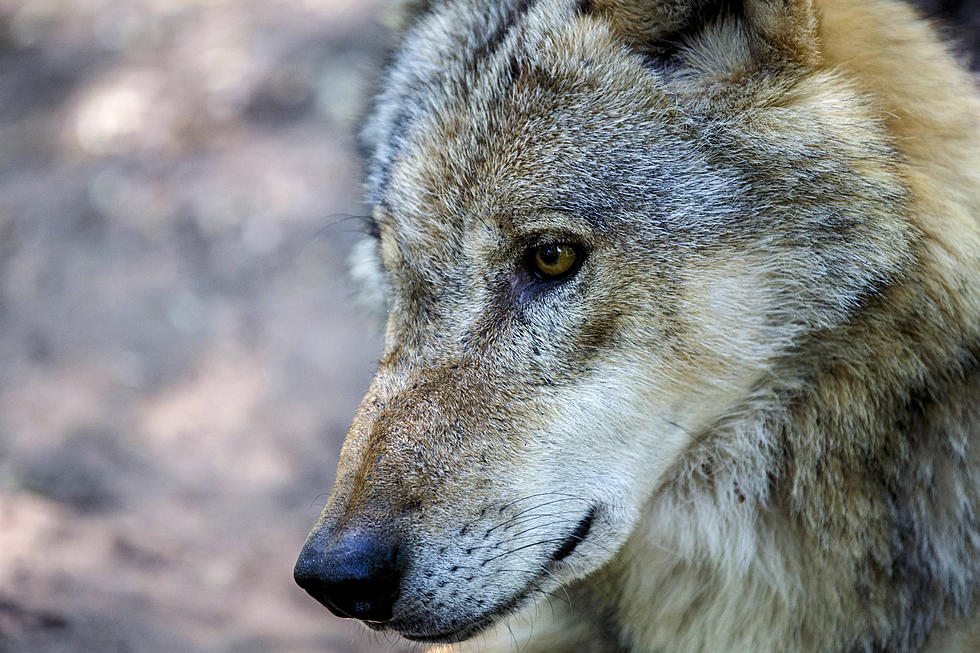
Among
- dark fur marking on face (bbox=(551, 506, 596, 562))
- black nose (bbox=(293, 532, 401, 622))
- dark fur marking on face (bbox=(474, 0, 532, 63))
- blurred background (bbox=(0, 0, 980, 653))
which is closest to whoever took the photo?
black nose (bbox=(293, 532, 401, 622))

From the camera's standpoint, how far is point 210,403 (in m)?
5.13

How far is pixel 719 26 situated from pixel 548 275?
735 mm

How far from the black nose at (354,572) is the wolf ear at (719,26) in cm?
138

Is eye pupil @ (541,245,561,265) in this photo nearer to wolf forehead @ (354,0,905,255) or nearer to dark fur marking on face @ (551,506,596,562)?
wolf forehead @ (354,0,905,255)

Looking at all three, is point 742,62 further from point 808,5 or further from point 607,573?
point 607,573

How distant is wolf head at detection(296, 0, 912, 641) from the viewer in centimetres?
206

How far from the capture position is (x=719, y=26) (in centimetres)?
220

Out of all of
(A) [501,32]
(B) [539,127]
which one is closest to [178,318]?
(A) [501,32]

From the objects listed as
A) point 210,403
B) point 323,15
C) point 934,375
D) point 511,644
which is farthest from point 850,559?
point 323,15

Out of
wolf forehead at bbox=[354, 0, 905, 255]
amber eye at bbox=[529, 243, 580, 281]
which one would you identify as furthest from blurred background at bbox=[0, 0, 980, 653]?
amber eye at bbox=[529, 243, 580, 281]

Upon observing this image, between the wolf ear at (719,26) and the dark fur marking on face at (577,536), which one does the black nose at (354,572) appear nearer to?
the dark fur marking on face at (577,536)

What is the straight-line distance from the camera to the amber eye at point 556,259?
2.19 m

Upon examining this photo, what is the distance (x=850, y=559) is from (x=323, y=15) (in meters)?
5.96

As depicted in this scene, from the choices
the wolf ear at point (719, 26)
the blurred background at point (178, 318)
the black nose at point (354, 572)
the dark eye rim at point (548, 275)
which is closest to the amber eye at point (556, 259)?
the dark eye rim at point (548, 275)
